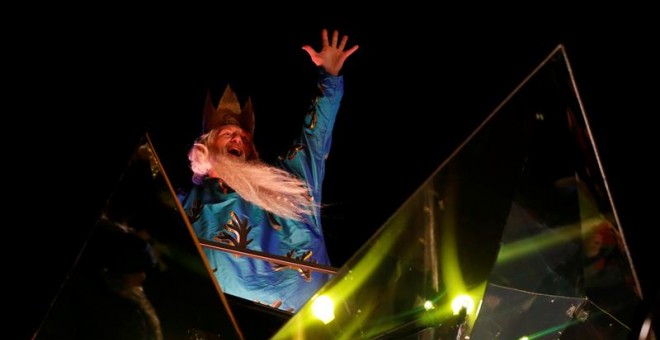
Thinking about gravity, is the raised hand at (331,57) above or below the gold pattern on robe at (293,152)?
above

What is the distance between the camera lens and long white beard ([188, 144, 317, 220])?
7.50ft

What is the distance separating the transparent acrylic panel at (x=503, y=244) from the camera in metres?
1.05

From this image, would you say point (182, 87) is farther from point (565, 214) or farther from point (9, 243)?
point (565, 214)

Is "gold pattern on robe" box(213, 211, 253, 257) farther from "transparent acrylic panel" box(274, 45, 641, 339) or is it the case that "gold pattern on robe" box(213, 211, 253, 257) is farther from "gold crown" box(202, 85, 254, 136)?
"transparent acrylic panel" box(274, 45, 641, 339)

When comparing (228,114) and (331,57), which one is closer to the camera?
(331,57)

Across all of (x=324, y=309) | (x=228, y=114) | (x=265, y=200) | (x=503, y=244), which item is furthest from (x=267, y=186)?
(x=503, y=244)

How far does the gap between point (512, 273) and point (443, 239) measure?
166 mm

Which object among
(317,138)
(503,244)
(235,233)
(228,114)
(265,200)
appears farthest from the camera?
(228,114)

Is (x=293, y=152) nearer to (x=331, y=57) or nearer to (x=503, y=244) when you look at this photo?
(x=331, y=57)

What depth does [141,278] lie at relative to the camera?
1.27 metres

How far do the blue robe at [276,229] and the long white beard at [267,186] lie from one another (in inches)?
1.1

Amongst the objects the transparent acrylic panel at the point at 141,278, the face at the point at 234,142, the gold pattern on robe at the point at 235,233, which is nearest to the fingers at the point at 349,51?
the face at the point at 234,142

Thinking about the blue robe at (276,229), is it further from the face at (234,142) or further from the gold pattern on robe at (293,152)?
the face at (234,142)

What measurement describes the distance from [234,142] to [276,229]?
0.57 meters
